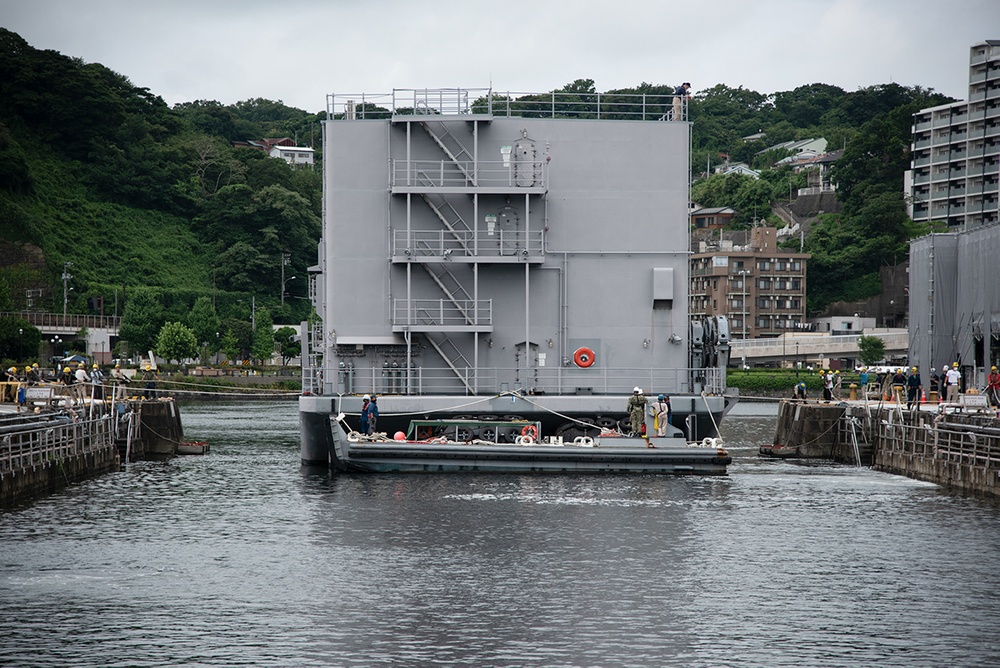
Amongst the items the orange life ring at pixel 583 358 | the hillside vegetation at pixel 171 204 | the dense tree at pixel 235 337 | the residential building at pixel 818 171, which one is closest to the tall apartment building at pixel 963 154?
the hillside vegetation at pixel 171 204

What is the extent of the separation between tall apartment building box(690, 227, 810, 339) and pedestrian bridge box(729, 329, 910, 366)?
39.3 ft

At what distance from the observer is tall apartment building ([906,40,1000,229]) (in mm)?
130000

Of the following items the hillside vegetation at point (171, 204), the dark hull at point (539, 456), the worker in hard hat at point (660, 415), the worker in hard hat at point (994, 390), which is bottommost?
the dark hull at point (539, 456)

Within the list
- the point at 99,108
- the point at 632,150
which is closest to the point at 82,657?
the point at 632,150

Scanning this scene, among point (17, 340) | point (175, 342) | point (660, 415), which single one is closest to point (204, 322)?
point (175, 342)

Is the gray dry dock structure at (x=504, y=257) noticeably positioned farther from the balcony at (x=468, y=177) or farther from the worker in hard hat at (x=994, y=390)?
the worker in hard hat at (x=994, y=390)

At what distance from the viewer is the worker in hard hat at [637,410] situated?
36406 mm

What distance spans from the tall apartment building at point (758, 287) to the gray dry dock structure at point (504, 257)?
97.8 m

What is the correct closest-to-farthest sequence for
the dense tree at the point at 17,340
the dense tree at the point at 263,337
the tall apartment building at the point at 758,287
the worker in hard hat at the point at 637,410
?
1. the worker in hard hat at the point at 637,410
2. the dense tree at the point at 17,340
3. the dense tree at the point at 263,337
4. the tall apartment building at the point at 758,287

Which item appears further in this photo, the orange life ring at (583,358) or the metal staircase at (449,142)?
the metal staircase at (449,142)

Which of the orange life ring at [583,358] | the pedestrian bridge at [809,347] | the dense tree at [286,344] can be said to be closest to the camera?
the orange life ring at [583,358]

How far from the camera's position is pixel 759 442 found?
61.2 metres

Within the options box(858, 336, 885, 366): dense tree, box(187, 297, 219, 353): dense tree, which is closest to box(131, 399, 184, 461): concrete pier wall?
box(187, 297, 219, 353): dense tree

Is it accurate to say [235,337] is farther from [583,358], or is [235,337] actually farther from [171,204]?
[583,358]
